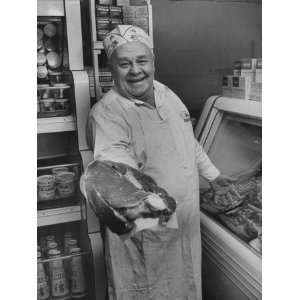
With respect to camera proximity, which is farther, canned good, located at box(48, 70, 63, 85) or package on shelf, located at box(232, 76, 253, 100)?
package on shelf, located at box(232, 76, 253, 100)

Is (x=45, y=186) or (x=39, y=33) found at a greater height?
(x=39, y=33)

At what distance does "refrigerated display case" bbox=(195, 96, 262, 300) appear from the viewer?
1.55m

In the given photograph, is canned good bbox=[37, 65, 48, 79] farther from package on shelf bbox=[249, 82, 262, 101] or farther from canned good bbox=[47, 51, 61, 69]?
package on shelf bbox=[249, 82, 262, 101]

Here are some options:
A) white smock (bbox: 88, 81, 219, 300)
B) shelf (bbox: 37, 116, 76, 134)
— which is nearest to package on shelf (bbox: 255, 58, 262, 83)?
white smock (bbox: 88, 81, 219, 300)

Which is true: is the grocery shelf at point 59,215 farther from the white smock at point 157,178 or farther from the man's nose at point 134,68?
the man's nose at point 134,68

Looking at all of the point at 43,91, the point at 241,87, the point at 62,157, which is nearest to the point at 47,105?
the point at 43,91

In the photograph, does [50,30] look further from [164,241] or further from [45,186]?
[164,241]

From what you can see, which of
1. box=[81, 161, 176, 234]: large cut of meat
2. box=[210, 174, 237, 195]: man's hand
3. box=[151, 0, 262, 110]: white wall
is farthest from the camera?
box=[210, 174, 237, 195]: man's hand

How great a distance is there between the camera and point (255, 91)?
157 centimetres

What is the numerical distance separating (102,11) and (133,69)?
204 millimetres

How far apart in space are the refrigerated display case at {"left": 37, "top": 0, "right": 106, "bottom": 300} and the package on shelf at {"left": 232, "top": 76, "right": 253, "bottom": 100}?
1.71ft

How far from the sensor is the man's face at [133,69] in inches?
54.3
